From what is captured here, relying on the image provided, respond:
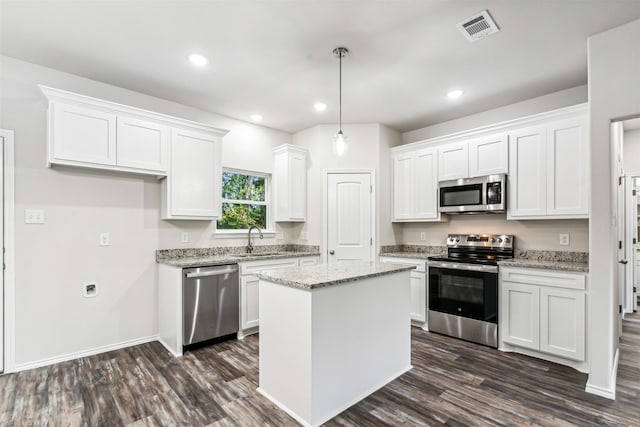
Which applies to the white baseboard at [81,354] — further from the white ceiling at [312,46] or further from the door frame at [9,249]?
the white ceiling at [312,46]

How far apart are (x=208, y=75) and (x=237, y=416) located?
116 inches

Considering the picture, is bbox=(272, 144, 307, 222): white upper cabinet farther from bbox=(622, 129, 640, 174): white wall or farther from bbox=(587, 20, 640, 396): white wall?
bbox=(622, 129, 640, 174): white wall

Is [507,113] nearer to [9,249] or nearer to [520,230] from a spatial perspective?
[520,230]

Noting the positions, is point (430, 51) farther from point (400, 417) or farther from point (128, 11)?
point (400, 417)

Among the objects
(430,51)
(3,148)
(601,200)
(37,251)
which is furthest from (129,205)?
(601,200)

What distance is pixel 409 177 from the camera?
14.7ft

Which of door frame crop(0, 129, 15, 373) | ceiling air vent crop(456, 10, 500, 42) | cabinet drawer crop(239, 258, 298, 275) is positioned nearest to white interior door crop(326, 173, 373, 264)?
cabinet drawer crop(239, 258, 298, 275)

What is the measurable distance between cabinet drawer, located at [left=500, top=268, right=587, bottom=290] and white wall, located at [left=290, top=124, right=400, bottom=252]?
1679 mm

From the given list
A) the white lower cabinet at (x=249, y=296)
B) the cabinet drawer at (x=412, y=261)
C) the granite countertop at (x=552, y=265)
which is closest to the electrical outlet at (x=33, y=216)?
the white lower cabinet at (x=249, y=296)

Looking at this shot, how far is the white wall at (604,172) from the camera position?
2312mm

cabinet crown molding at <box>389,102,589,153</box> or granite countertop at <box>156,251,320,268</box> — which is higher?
cabinet crown molding at <box>389,102,589,153</box>

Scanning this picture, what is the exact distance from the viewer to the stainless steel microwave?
140 inches

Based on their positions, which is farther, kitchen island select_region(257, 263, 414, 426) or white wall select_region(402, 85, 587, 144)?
white wall select_region(402, 85, 587, 144)

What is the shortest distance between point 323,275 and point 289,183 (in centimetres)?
248
